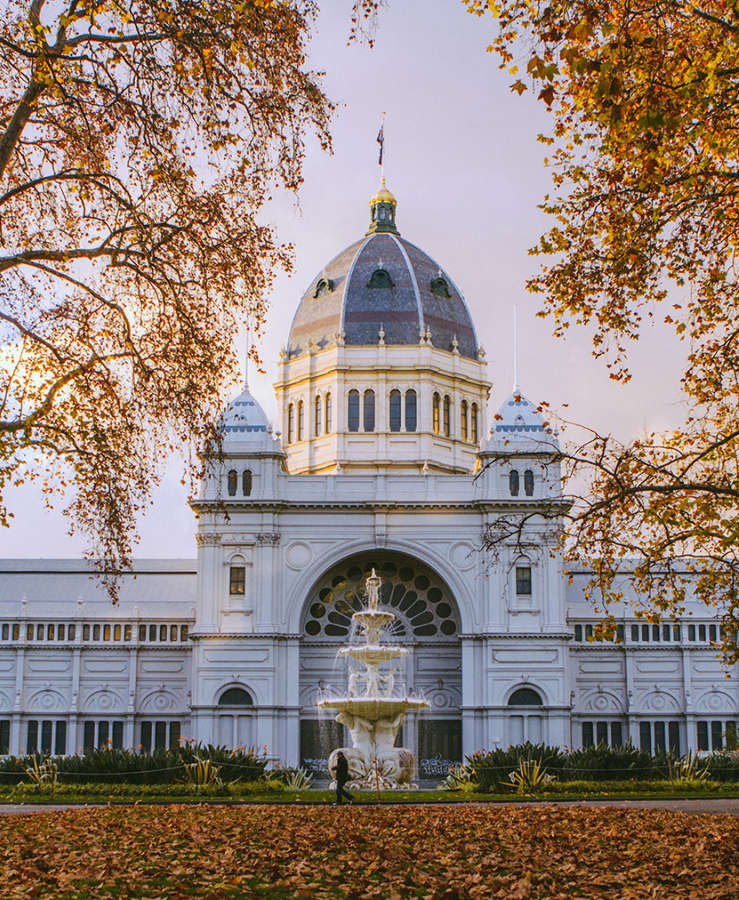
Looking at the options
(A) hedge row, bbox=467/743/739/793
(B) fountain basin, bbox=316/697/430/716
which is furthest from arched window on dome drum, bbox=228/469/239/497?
(A) hedge row, bbox=467/743/739/793

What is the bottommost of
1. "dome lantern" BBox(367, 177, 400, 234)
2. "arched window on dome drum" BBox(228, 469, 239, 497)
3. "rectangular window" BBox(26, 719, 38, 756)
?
"rectangular window" BBox(26, 719, 38, 756)

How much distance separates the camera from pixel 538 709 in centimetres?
6288

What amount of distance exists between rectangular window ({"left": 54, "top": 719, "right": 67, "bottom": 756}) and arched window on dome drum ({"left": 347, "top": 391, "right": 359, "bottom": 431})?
21.0 metres

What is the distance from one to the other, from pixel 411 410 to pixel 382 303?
22.2ft

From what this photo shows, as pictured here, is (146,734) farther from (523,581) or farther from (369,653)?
(369,653)

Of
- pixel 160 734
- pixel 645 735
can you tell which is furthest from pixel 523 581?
pixel 160 734

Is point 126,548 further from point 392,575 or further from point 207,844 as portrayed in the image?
point 392,575

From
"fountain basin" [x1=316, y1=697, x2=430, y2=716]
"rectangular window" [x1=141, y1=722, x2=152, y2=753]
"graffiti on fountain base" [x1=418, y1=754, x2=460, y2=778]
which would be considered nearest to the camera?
"fountain basin" [x1=316, y1=697, x2=430, y2=716]

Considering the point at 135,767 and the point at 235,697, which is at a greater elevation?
the point at 235,697

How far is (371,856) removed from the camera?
17547mm

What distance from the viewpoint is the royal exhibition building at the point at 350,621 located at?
63.4 metres

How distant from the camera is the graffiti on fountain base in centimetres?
6266

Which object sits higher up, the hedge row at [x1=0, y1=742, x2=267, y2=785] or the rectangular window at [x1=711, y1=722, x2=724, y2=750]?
the rectangular window at [x1=711, y1=722, x2=724, y2=750]

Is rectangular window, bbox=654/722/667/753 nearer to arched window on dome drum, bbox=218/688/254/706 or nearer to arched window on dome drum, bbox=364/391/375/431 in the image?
arched window on dome drum, bbox=218/688/254/706
